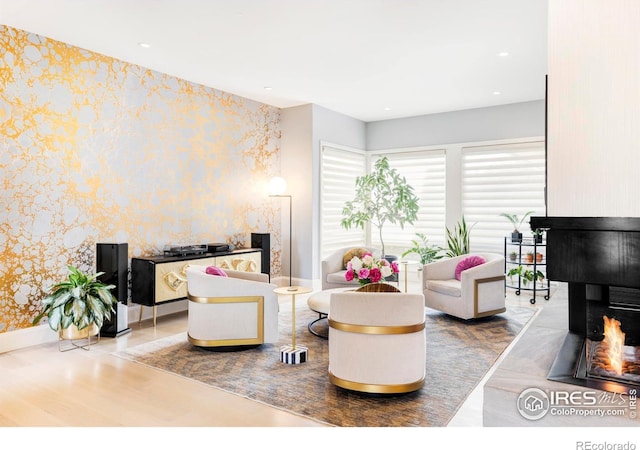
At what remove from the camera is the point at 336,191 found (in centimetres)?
734

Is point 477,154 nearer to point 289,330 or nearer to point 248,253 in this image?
point 248,253

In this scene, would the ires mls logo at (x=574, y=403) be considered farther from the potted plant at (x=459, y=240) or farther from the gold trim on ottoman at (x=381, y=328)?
the potted plant at (x=459, y=240)

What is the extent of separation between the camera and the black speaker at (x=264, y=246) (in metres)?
6.10

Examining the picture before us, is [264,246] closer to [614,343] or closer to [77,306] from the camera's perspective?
[77,306]

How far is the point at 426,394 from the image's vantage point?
2875mm

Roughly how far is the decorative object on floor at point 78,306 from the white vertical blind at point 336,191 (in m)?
3.58

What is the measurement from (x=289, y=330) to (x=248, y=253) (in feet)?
5.33

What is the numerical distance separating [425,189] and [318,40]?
13.1ft

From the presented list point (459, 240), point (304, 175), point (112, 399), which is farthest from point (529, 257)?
point (112, 399)

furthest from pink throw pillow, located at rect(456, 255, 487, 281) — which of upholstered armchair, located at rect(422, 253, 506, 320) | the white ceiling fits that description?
the white ceiling

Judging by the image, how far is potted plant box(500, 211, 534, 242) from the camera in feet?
20.1

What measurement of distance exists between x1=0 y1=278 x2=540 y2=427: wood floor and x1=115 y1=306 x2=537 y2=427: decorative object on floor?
0.36 feet
